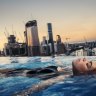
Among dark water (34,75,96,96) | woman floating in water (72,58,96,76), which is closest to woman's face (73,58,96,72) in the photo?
woman floating in water (72,58,96,76)

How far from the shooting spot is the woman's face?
4.02 metres

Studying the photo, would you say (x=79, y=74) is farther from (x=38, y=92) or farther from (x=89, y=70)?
(x=38, y=92)

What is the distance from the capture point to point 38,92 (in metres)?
3.51

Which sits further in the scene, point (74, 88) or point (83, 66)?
point (83, 66)

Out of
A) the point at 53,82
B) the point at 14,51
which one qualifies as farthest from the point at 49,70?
the point at 14,51

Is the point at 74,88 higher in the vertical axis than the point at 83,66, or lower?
lower

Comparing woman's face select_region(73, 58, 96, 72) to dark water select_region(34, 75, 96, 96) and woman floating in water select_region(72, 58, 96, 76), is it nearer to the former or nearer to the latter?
woman floating in water select_region(72, 58, 96, 76)

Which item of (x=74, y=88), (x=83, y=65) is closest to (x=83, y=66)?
(x=83, y=65)

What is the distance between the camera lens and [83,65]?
13.2 feet

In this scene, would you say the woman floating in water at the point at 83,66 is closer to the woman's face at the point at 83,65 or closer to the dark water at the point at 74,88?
the woman's face at the point at 83,65

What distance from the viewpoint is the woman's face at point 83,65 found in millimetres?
4020

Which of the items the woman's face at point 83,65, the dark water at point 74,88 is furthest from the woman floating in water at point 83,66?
the dark water at point 74,88

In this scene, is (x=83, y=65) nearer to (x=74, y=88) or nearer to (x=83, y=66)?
(x=83, y=66)

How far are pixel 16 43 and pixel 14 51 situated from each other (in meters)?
2.10
